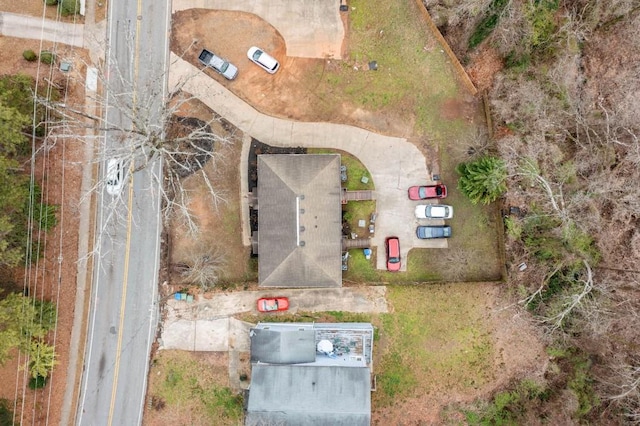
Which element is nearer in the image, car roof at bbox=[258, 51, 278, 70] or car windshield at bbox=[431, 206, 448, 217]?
car windshield at bbox=[431, 206, 448, 217]

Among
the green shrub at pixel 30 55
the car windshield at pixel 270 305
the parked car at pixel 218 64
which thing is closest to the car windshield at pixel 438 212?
the car windshield at pixel 270 305

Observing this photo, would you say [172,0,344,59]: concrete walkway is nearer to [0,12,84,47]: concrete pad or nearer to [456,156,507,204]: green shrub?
[0,12,84,47]: concrete pad

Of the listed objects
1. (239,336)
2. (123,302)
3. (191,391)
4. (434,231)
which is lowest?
(191,391)

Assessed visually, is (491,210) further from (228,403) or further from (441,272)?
(228,403)

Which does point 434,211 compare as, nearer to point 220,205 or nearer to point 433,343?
point 433,343

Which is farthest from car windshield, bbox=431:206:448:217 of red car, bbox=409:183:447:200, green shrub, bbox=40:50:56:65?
green shrub, bbox=40:50:56:65

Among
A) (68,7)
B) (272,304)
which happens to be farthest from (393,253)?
(68,7)
